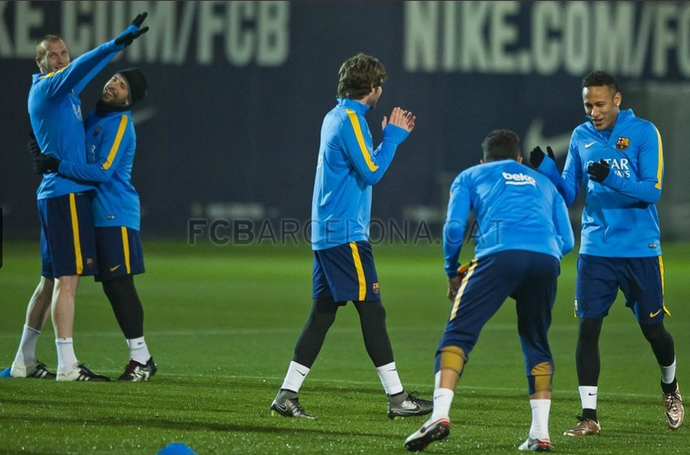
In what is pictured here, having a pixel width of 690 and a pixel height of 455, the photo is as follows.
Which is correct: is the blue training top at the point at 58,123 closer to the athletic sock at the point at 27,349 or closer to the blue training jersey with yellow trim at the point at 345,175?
the athletic sock at the point at 27,349

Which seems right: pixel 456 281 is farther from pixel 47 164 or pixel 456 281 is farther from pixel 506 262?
pixel 47 164

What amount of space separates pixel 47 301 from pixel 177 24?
1607 centimetres

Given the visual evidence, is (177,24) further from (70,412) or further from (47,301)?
(70,412)

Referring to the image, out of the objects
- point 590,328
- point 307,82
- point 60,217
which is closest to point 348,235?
point 590,328

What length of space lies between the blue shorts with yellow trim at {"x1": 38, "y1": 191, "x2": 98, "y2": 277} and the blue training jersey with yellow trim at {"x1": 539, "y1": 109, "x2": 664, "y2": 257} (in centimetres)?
324

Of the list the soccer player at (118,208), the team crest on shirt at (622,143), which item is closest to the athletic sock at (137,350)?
the soccer player at (118,208)

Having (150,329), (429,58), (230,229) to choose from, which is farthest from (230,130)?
(150,329)

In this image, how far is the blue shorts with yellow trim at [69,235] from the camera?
24.9 ft

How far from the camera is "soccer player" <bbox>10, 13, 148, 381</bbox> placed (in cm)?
752

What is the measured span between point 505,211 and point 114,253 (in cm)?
323

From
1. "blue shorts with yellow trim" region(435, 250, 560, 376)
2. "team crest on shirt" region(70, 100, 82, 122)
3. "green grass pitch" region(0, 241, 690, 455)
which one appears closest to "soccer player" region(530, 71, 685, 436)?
"green grass pitch" region(0, 241, 690, 455)

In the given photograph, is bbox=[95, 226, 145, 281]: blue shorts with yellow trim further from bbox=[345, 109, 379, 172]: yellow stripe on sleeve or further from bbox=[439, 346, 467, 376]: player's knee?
bbox=[439, 346, 467, 376]: player's knee

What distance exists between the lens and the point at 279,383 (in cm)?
782

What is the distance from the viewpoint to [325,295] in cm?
659
